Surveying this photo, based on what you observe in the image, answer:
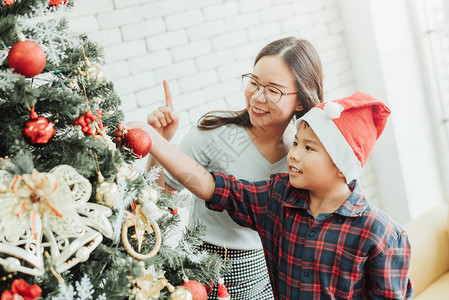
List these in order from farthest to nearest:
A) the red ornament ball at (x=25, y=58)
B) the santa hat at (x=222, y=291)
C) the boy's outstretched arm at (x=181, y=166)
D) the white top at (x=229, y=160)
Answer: the white top at (x=229, y=160) < the boy's outstretched arm at (x=181, y=166) < the santa hat at (x=222, y=291) < the red ornament ball at (x=25, y=58)

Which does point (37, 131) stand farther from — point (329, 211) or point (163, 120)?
point (329, 211)

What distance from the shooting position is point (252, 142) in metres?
1.37

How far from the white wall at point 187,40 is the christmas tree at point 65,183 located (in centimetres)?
109

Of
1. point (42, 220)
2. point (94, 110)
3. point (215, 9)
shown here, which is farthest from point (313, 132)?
point (215, 9)

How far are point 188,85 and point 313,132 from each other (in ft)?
3.49

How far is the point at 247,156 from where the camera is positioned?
4.48 feet

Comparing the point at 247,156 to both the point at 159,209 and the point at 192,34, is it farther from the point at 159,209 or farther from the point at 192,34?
the point at 192,34

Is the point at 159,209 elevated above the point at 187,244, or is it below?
above

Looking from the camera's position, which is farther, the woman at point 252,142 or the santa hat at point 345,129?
the woman at point 252,142

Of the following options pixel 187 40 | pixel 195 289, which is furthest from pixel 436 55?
pixel 195 289

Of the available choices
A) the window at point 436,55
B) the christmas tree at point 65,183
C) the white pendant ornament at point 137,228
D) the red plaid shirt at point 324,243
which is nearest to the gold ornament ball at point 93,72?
the christmas tree at point 65,183

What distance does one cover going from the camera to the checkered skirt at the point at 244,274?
4.48 feet

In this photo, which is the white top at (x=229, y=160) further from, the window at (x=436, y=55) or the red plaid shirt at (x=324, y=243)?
the window at (x=436, y=55)

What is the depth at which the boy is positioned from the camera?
1.12m
